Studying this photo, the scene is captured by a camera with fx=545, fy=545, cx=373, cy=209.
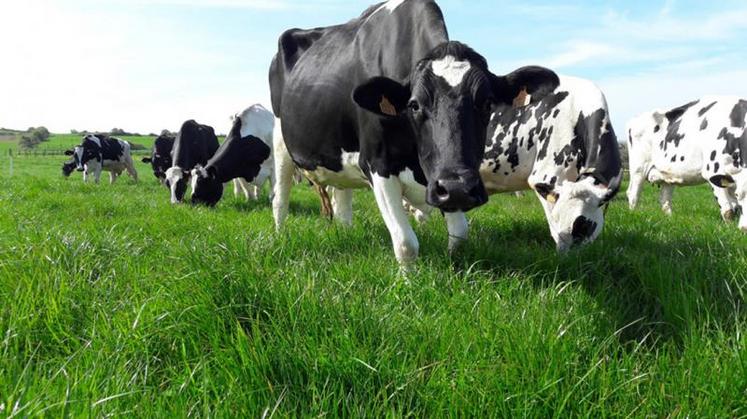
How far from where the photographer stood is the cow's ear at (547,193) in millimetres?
4875

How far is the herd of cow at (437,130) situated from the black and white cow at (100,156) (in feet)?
59.2

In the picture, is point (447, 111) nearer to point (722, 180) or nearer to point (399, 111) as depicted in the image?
point (399, 111)

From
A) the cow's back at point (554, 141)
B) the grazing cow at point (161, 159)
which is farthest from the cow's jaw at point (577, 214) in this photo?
the grazing cow at point (161, 159)

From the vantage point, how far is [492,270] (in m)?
3.38

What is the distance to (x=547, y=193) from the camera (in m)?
5.10

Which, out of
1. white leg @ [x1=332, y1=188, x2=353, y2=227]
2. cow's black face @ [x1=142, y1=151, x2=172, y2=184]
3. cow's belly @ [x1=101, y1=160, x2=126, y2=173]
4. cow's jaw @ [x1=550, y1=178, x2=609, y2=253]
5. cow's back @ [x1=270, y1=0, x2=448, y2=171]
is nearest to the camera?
cow's back @ [x1=270, y1=0, x2=448, y2=171]

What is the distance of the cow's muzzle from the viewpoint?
8.92ft

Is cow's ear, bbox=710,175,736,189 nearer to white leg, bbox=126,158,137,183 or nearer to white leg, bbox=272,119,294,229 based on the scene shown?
white leg, bbox=272,119,294,229

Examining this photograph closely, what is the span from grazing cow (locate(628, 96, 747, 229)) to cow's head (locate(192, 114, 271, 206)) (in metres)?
7.34

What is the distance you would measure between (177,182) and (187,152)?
1835mm

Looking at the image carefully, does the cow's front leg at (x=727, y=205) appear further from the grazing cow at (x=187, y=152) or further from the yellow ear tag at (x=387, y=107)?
the grazing cow at (x=187, y=152)

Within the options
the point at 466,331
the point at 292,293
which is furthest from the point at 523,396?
the point at 292,293

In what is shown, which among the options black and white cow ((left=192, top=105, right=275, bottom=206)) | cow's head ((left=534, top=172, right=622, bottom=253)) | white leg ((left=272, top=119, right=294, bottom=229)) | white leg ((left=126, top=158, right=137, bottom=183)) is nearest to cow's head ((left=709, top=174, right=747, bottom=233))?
cow's head ((left=534, top=172, right=622, bottom=253))

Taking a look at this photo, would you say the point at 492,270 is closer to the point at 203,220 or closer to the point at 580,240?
the point at 580,240
